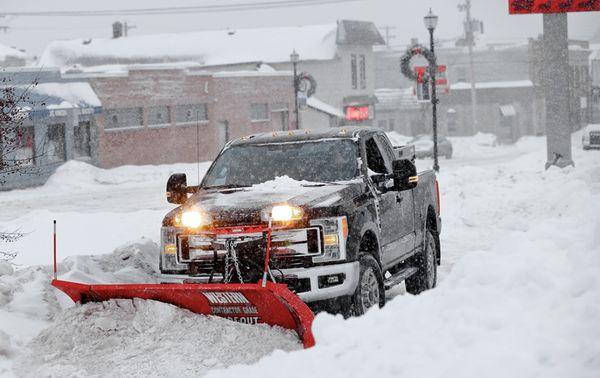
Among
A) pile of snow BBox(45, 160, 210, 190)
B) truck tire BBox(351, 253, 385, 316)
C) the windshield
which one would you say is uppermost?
the windshield

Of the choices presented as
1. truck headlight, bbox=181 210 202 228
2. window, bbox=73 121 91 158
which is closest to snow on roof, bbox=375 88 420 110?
window, bbox=73 121 91 158

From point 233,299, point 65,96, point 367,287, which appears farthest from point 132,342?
point 65,96

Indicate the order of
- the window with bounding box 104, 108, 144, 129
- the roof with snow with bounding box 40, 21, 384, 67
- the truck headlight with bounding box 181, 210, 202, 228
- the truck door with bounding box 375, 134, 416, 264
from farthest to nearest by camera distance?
the roof with snow with bounding box 40, 21, 384, 67, the window with bounding box 104, 108, 144, 129, the truck door with bounding box 375, 134, 416, 264, the truck headlight with bounding box 181, 210, 202, 228

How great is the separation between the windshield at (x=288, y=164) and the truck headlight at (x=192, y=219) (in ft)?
3.63

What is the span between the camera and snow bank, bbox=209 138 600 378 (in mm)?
5414

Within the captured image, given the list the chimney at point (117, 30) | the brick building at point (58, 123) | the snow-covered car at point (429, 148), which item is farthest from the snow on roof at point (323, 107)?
the brick building at point (58, 123)

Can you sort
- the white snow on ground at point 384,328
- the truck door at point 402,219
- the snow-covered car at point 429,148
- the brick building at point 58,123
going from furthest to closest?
the snow-covered car at point 429,148, the brick building at point 58,123, the truck door at point 402,219, the white snow on ground at point 384,328

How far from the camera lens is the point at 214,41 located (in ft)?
217

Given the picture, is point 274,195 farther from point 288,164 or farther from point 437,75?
point 437,75

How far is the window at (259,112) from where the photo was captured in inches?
2117

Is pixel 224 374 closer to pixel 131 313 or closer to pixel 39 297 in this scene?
pixel 131 313

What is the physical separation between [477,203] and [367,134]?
1081 centimetres

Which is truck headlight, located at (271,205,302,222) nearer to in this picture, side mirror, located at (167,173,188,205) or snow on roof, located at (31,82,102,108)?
side mirror, located at (167,173,188,205)

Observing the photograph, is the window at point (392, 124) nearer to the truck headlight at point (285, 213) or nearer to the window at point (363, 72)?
the window at point (363, 72)
